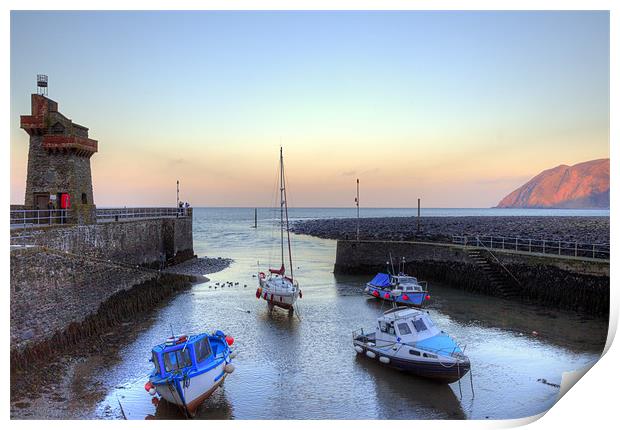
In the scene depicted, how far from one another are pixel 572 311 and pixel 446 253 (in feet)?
32.1

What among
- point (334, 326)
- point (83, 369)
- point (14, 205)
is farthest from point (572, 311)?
point (14, 205)

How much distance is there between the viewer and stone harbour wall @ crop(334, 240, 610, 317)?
2164 centimetres

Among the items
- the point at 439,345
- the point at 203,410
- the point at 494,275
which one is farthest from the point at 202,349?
the point at 494,275

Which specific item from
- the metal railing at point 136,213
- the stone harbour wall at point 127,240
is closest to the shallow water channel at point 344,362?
the stone harbour wall at point 127,240

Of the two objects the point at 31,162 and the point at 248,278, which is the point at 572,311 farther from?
the point at 31,162

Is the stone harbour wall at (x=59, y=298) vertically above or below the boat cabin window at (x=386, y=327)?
above

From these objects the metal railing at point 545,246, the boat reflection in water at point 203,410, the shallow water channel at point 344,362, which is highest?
the metal railing at point 545,246

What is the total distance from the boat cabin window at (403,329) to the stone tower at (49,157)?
17556 millimetres

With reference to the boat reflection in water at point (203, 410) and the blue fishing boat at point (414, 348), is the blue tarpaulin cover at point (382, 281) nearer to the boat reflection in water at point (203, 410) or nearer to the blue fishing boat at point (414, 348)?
the blue fishing boat at point (414, 348)

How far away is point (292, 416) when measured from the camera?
11.9m

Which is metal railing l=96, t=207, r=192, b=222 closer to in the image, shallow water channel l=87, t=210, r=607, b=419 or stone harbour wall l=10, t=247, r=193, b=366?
shallow water channel l=87, t=210, r=607, b=419

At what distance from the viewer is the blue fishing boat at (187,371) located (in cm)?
1214

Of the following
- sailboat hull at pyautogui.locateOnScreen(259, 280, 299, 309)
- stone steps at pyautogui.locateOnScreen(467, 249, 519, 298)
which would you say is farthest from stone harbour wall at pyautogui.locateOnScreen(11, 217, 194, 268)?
stone steps at pyautogui.locateOnScreen(467, 249, 519, 298)

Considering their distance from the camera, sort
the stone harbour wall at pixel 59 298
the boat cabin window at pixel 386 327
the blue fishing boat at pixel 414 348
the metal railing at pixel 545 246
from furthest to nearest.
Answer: the metal railing at pixel 545 246, the boat cabin window at pixel 386 327, the blue fishing boat at pixel 414 348, the stone harbour wall at pixel 59 298
